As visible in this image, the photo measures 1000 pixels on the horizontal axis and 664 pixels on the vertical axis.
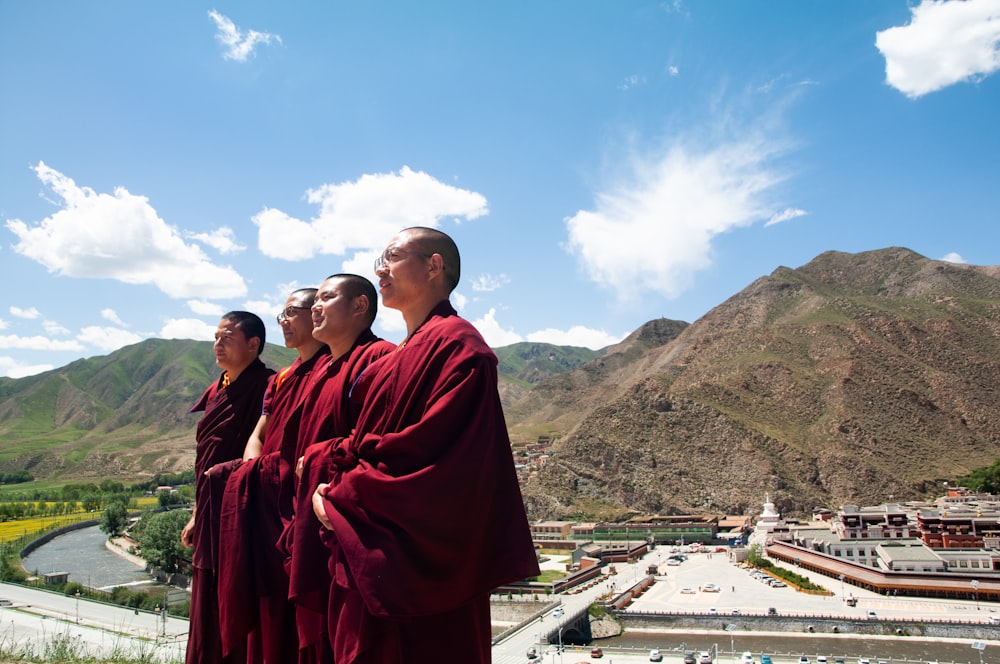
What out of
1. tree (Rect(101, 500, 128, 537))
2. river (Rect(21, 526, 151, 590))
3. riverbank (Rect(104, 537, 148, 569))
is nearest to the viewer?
river (Rect(21, 526, 151, 590))

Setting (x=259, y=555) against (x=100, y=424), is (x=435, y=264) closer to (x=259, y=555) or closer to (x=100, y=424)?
(x=259, y=555)

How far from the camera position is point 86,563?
4588 centimetres

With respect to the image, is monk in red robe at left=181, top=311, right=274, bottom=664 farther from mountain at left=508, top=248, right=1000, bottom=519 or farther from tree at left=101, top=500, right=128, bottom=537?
mountain at left=508, top=248, right=1000, bottom=519

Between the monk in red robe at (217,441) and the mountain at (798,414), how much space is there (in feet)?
→ 219

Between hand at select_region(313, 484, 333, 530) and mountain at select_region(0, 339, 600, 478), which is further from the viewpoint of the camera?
mountain at select_region(0, 339, 600, 478)

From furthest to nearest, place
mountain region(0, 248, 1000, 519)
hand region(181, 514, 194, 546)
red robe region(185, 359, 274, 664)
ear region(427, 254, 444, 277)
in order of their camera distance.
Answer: mountain region(0, 248, 1000, 519) → hand region(181, 514, 194, 546) → red robe region(185, 359, 274, 664) → ear region(427, 254, 444, 277)

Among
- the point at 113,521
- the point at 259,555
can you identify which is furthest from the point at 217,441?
the point at 113,521

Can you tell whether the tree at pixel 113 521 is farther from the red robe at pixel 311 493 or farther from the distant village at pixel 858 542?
the red robe at pixel 311 493

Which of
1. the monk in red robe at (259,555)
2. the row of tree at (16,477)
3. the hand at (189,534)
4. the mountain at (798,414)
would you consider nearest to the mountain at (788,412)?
the mountain at (798,414)

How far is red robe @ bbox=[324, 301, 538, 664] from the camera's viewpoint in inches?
92.6

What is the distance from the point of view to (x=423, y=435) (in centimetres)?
241

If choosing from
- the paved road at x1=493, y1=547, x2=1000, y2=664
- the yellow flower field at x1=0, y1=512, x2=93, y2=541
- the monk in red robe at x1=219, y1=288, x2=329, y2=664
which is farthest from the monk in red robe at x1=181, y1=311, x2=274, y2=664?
the yellow flower field at x1=0, y1=512, x2=93, y2=541

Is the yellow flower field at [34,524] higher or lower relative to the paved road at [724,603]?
higher

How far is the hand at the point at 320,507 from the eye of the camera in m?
2.56
